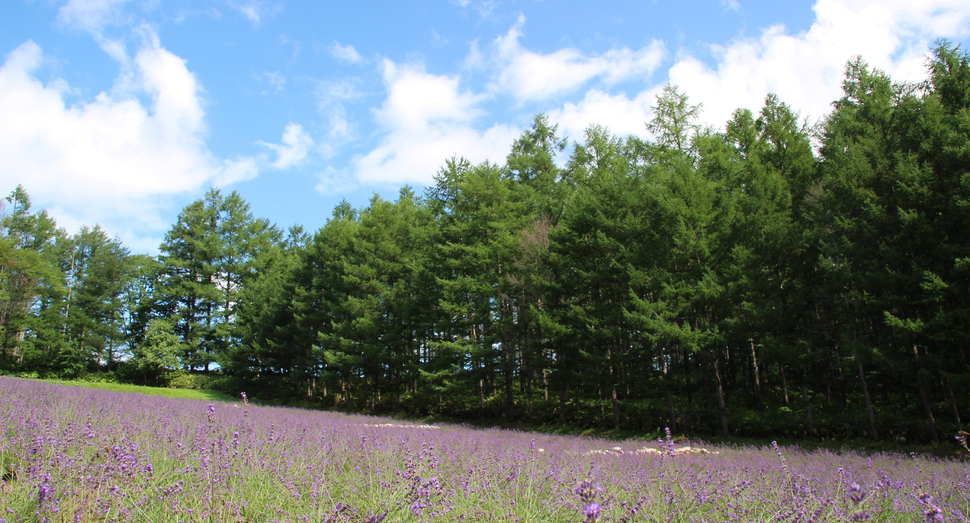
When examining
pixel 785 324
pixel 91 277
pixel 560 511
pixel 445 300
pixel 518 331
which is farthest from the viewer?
pixel 91 277

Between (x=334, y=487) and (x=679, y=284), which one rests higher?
(x=679, y=284)

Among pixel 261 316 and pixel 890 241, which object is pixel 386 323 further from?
pixel 890 241

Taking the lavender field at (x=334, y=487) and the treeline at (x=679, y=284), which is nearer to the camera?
the lavender field at (x=334, y=487)

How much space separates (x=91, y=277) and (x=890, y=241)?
55199 millimetres

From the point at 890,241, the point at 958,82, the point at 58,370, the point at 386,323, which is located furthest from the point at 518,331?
the point at 58,370

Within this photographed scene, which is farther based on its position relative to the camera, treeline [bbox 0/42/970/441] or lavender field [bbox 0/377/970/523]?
treeline [bbox 0/42/970/441]

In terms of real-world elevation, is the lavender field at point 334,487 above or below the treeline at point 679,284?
below

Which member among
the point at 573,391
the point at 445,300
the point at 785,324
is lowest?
the point at 573,391

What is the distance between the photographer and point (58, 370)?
40.9m

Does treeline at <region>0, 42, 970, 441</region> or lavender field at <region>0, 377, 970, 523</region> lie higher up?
treeline at <region>0, 42, 970, 441</region>

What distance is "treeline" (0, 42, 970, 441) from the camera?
15.6m

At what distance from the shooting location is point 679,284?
18.2m

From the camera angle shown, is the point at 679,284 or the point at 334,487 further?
the point at 679,284

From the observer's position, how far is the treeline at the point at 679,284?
15633 mm
